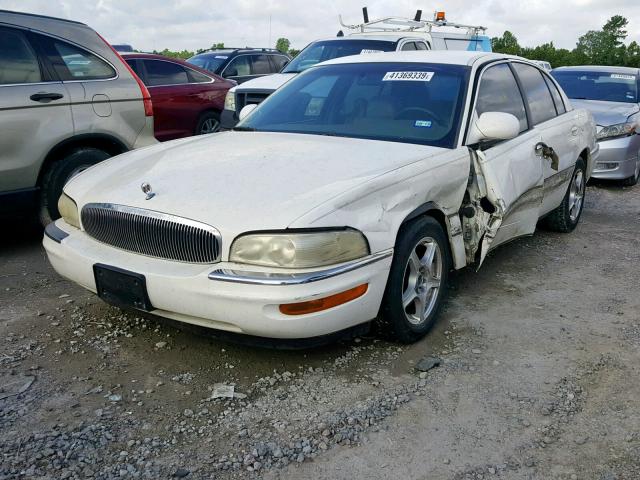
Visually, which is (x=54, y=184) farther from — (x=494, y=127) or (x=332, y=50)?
(x=332, y=50)

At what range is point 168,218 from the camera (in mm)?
3014

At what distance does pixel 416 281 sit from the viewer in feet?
11.6

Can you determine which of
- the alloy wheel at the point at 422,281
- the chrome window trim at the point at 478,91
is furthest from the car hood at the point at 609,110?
the alloy wheel at the point at 422,281

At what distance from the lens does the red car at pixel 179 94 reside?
8.21m

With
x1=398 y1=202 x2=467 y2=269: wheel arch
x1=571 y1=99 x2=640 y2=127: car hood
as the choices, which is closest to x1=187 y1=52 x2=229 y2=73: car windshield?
x1=571 y1=99 x2=640 y2=127: car hood

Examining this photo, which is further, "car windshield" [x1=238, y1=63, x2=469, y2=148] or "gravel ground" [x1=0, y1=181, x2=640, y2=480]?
"car windshield" [x1=238, y1=63, x2=469, y2=148]

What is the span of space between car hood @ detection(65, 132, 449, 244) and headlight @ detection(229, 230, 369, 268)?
0.05m

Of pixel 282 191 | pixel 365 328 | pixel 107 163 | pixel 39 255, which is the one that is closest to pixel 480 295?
pixel 365 328

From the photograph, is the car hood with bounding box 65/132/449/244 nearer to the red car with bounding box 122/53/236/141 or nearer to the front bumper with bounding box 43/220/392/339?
the front bumper with bounding box 43/220/392/339

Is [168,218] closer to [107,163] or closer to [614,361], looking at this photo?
[107,163]

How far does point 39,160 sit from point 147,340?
2183 mm

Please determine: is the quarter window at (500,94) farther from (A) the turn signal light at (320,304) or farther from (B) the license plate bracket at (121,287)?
(B) the license plate bracket at (121,287)

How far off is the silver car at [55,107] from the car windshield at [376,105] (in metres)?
1.49

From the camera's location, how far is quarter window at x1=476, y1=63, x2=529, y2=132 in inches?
167
